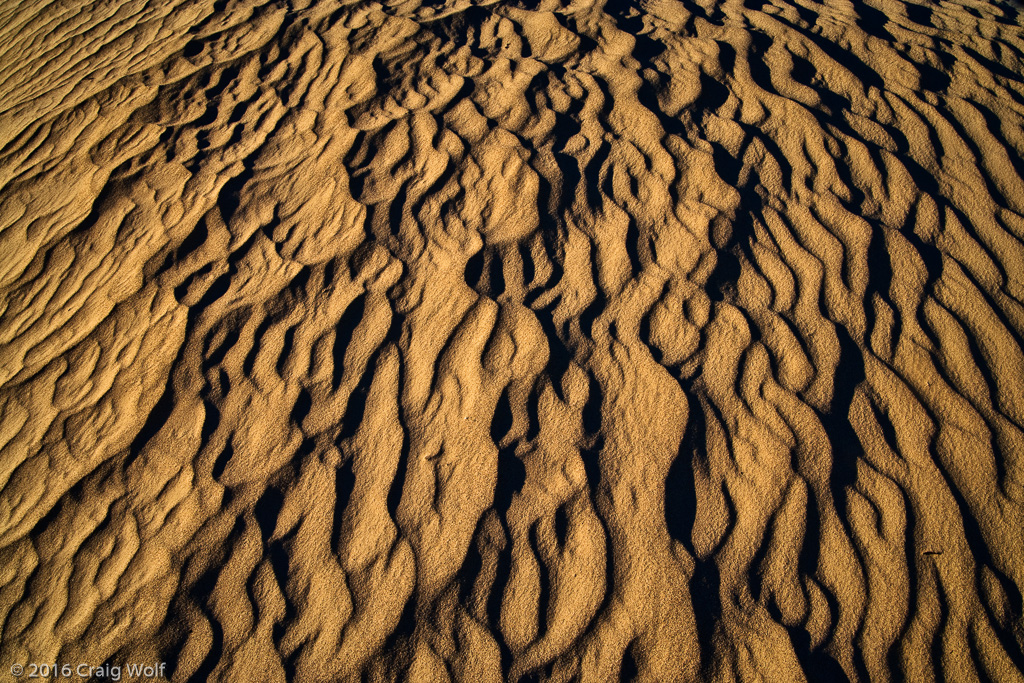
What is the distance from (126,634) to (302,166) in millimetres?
2759

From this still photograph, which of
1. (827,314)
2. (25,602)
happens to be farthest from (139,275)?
(827,314)

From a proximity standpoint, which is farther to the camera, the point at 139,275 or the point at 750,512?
the point at 139,275

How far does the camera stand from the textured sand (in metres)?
1.96

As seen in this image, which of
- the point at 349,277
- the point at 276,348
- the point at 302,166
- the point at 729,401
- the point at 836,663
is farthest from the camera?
the point at 302,166

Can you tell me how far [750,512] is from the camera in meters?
2.08

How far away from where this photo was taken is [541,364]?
2523 millimetres

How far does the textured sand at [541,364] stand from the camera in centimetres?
196

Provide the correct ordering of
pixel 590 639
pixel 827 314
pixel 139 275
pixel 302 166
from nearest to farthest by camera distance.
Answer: pixel 590 639 → pixel 827 314 → pixel 139 275 → pixel 302 166

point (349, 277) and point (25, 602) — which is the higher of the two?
point (349, 277)

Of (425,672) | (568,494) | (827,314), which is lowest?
(425,672)

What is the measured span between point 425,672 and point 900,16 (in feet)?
18.1

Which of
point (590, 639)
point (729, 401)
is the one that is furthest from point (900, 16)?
point (590, 639)

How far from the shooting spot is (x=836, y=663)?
5.90 feet

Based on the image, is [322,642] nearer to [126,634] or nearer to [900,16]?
[126,634]
